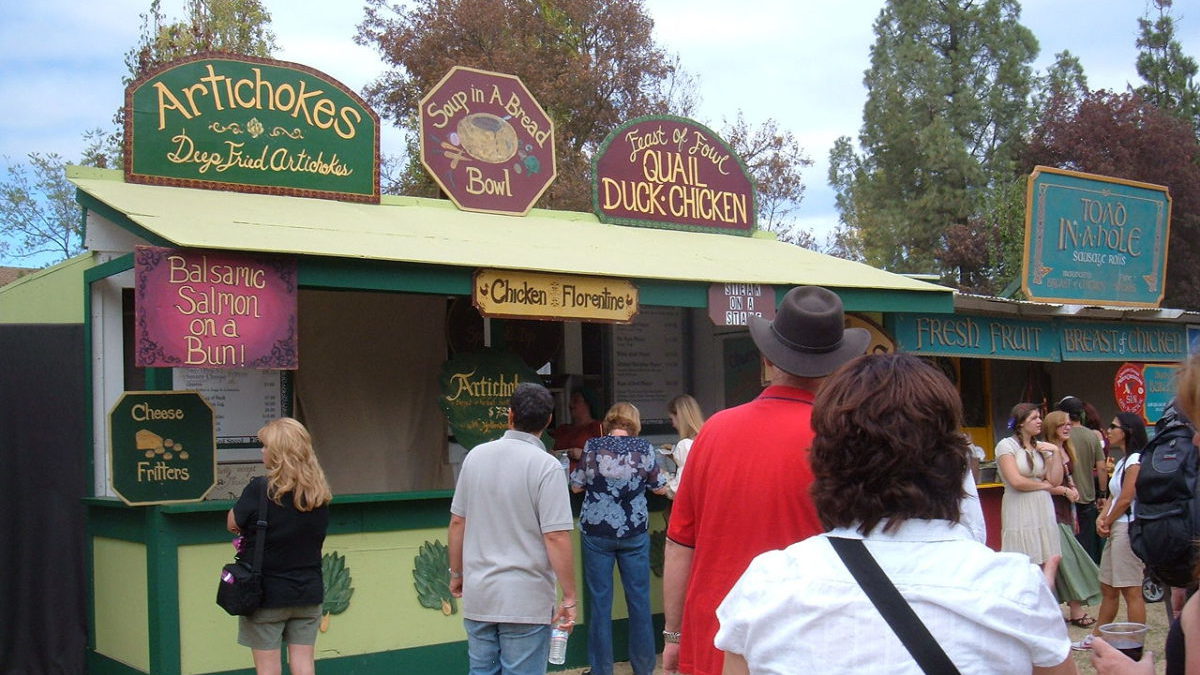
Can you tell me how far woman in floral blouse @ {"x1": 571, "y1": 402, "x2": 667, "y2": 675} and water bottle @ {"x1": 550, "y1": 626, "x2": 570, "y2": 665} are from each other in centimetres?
212

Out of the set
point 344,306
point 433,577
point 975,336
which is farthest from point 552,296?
point 975,336

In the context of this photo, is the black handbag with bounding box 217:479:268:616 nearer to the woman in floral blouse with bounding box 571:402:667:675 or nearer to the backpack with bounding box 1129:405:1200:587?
the woman in floral blouse with bounding box 571:402:667:675

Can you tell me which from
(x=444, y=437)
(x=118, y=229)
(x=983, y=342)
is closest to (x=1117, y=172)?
(x=983, y=342)

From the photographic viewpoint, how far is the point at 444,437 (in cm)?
930

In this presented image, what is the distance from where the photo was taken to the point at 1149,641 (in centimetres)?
866

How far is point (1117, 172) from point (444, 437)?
2662 cm

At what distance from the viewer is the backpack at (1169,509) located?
16.8 ft

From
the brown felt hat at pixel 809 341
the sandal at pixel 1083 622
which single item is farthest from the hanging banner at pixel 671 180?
the brown felt hat at pixel 809 341

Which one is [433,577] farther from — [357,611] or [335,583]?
[335,583]

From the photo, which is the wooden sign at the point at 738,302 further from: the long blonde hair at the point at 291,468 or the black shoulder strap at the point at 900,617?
the black shoulder strap at the point at 900,617

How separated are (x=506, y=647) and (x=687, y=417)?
3.28 meters

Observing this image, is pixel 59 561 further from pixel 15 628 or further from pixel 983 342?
pixel 983 342

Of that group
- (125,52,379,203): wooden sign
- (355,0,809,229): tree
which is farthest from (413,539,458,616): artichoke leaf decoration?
(355,0,809,229): tree

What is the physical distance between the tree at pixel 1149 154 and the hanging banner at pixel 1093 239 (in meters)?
17.8
